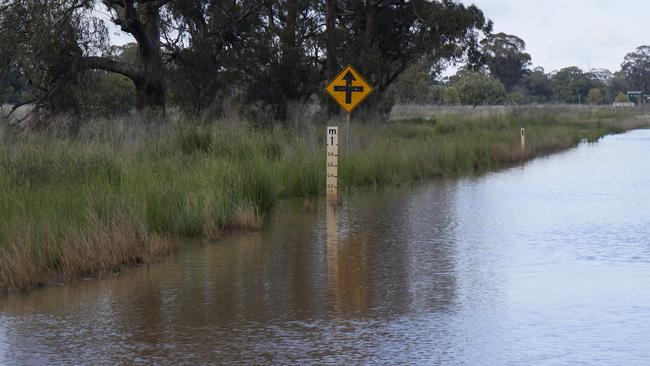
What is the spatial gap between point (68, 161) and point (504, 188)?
1034 cm

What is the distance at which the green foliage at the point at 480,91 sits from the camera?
111125 millimetres

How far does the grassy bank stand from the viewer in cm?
1155

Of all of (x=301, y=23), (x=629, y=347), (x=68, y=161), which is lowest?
(x=629, y=347)

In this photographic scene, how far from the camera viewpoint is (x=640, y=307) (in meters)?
9.78

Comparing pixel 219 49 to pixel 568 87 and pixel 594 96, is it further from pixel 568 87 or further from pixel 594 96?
pixel 568 87

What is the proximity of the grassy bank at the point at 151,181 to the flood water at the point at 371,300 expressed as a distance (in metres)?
0.48

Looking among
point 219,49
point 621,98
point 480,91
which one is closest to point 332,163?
point 219,49

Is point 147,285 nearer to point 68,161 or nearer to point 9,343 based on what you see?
point 9,343

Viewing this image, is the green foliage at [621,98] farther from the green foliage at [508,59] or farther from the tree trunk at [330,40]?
the tree trunk at [330,40]

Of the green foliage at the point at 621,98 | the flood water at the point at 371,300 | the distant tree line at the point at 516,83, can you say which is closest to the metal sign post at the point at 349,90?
the flood water at the point at 371,300

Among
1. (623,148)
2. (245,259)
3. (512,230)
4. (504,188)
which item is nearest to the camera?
(245,259)

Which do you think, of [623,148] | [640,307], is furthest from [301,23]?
[640,307]

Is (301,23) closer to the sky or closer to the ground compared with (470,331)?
closer to the sky

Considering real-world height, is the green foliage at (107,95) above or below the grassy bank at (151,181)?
above
